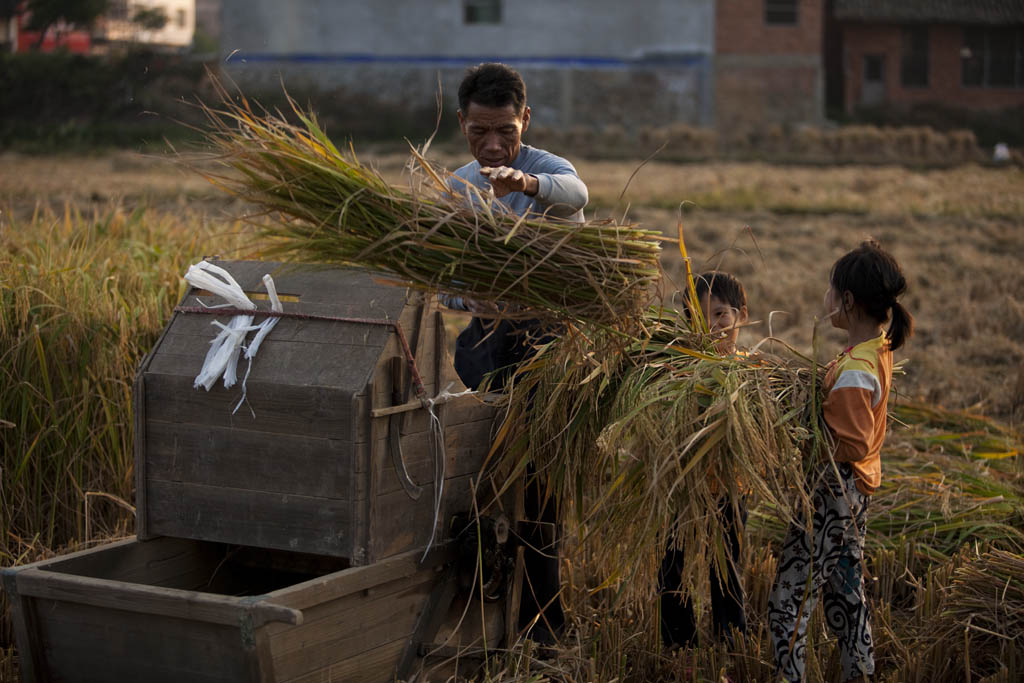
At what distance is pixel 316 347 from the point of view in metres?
3.14

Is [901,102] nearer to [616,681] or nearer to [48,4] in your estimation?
[48,4]

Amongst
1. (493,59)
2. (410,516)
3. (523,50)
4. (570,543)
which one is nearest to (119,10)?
(493,59)

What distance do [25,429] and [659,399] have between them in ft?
8.64

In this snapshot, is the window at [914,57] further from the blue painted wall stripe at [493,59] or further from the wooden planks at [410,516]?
the wooden planks at [410,516]

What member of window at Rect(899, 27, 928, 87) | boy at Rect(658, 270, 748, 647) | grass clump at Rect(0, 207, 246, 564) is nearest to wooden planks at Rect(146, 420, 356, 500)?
grass clump at Rect(0, 207, 246, 564)

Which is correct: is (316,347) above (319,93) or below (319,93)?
below

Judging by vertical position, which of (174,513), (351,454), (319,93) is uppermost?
(319,93)

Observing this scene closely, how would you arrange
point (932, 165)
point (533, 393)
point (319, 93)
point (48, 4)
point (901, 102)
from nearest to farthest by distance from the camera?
point (533, 393)
point (48, 4)
point (932, 165)
point (319, 93)
point (901, 102)

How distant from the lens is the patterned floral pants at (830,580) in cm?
336

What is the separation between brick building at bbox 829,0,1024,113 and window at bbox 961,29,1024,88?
30 millimetres

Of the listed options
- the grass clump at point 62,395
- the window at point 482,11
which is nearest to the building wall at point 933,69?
the window at point 482,11

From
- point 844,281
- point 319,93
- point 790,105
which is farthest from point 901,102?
point 844,281

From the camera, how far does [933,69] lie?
32312 mm

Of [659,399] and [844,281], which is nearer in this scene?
[659,399]
